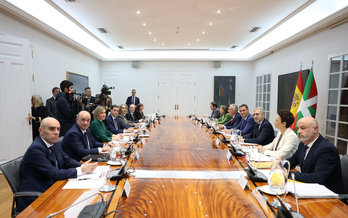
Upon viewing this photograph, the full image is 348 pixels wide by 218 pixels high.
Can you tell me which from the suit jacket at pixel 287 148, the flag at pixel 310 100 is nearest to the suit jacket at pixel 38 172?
the suit jacket at pixel 287 148

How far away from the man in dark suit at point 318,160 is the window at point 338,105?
→ 3184mm

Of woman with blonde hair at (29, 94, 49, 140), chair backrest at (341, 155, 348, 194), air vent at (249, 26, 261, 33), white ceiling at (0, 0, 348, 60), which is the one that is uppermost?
air vent at (249, 26, 261, 33)

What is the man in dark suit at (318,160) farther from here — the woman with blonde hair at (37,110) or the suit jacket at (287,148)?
the woman with blonde hair at (37,110)

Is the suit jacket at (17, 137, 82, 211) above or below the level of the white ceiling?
below

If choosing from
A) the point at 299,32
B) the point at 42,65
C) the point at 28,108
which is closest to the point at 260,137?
the point at 299,32

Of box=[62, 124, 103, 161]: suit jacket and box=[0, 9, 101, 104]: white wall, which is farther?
box=[0, 9, 101, 104]: white wall

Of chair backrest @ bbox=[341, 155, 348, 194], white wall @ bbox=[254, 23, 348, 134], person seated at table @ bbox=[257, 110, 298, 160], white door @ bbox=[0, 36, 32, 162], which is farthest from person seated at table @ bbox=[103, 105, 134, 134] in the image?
white wall @ bbox=[254, 23, 348, 134]

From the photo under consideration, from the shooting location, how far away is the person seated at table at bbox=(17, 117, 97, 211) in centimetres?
164

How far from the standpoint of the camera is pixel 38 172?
69.7 inches

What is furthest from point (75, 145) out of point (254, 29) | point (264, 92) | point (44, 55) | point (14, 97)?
point (264, 92)

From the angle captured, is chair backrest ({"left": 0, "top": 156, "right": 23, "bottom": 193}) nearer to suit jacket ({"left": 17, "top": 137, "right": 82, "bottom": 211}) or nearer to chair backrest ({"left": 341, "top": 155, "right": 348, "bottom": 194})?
suit jacket ({"left": 17, "top": 137, "right": 82, "bottom": 211})

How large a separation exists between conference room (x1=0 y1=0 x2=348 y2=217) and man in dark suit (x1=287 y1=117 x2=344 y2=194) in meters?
0.52

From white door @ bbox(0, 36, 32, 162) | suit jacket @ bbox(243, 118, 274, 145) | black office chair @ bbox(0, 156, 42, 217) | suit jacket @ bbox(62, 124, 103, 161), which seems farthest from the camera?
white door @ bbox(0, 36, 32, 162)

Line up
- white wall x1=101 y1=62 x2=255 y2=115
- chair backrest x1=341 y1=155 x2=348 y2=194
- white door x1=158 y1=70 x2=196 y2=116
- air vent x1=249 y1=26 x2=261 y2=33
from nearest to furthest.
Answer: chair backrest x1=341 y1=155 x2=348 y2=194 → air vent x1=249 y1=26 x2=261 y2=33 → white wall x1=101 y1=62 x2=255 y2=115 → white door x1=158 y1=70 x2=196 y2=116
